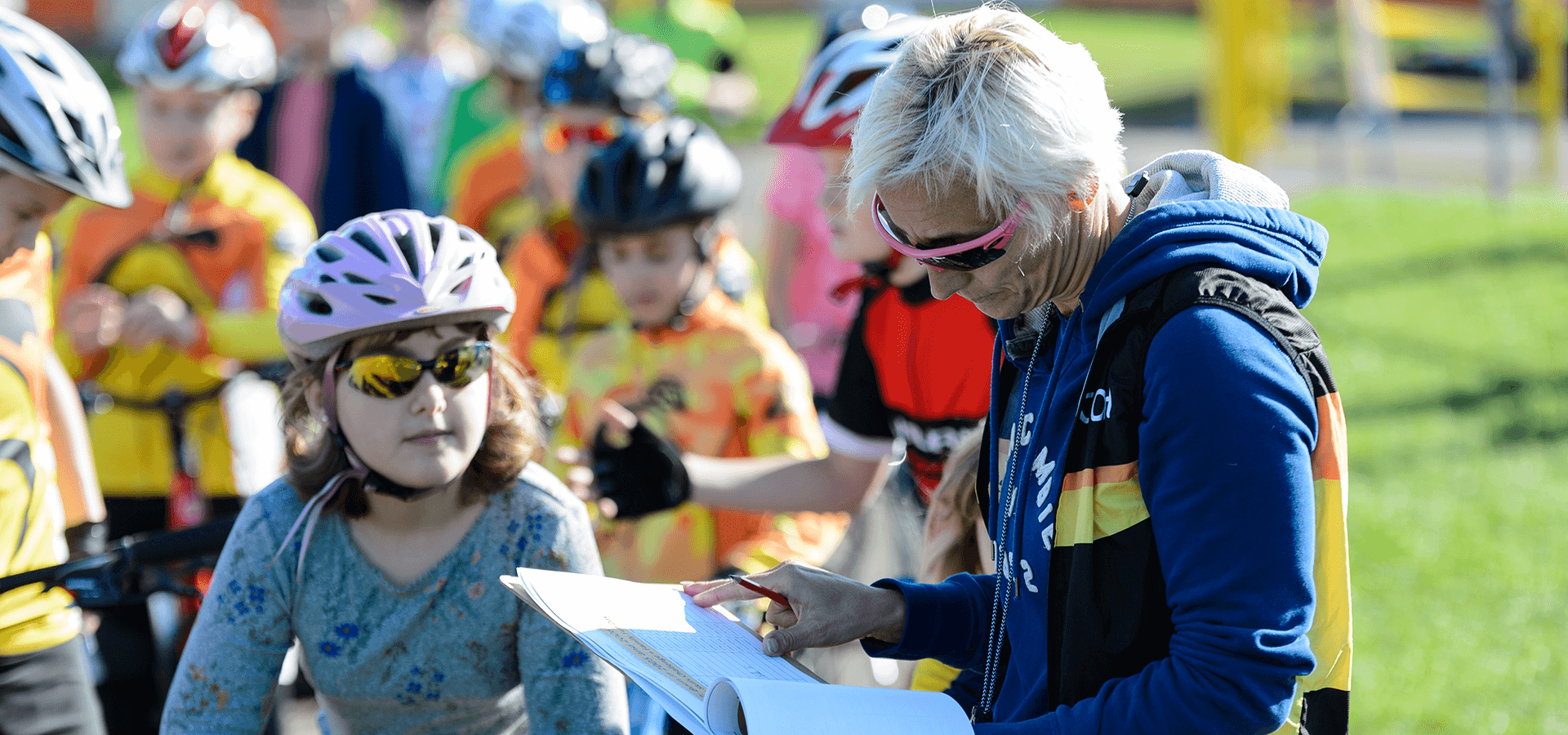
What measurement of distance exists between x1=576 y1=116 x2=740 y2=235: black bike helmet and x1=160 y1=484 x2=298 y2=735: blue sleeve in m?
1.89

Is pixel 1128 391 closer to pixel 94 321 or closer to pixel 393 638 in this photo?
pixel 393 638

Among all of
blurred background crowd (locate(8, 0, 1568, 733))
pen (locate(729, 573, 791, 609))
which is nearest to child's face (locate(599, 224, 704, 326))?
blurred background crowd (locate(8, 0, 1568, 733))

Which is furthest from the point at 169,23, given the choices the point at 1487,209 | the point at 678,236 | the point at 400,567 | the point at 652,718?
the point at 1487,209

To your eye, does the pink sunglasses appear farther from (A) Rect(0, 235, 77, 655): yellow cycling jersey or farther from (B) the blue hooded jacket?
(A) Rect(0, 235, 77, 655): yellow cycling jersey

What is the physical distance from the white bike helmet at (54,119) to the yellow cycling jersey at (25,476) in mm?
227

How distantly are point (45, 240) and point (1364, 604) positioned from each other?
19.2ft

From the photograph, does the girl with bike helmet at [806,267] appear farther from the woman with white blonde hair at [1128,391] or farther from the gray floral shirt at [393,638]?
the woman with white blonde hair at [1128,391]

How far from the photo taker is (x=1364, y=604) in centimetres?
672

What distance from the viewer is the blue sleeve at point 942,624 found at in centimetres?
237

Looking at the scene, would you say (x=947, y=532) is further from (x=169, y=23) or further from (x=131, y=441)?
(x=169, y=23)

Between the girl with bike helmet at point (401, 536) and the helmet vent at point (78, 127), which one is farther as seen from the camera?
the helmet vent at point (78, 127)

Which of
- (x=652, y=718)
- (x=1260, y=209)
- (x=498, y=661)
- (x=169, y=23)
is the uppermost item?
(x=169, y=23)

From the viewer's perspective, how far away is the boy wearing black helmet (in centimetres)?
401

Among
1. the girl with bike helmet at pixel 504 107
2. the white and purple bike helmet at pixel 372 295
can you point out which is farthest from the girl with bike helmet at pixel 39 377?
the girl with bike helmet at pixel 504 107
